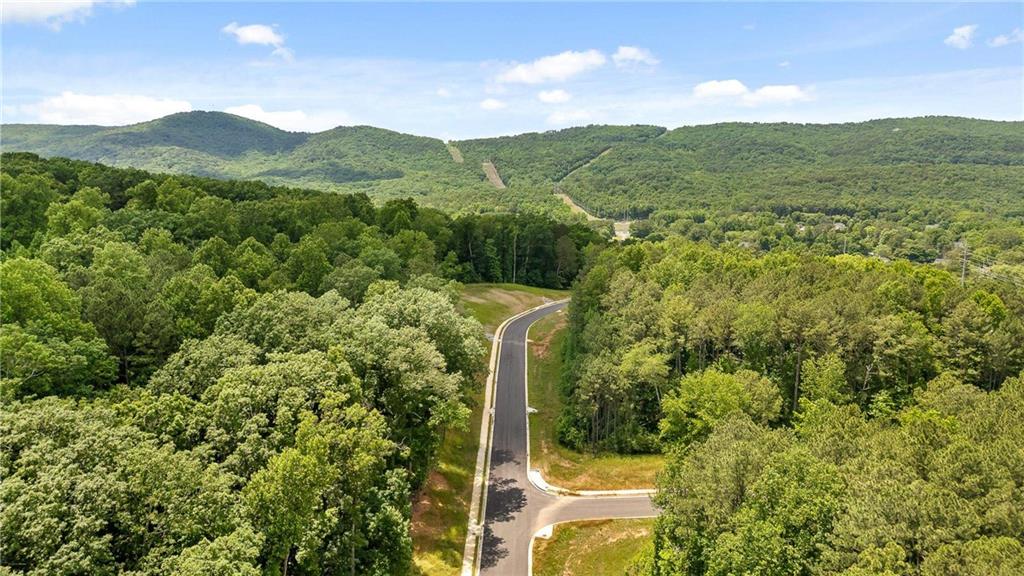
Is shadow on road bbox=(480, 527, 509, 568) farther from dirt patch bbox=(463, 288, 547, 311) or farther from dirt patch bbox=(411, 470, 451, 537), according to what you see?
dirt patch bbox=(463, 288, 547, 311)

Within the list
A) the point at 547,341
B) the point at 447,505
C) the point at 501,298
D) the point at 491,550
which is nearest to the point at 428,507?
the point at 447,505

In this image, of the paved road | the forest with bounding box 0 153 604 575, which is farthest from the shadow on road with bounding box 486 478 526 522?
the forest with bounding box 0 153 604 575

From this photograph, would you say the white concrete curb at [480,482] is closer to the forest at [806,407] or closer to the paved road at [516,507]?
the paved road at [516,507]

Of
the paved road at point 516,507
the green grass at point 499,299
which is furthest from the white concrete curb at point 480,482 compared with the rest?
the green grass at point 499,299

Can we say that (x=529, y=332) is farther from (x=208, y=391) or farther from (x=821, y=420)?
(x=208, y=391)

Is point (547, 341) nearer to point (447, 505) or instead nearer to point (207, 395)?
point (447, 505)
